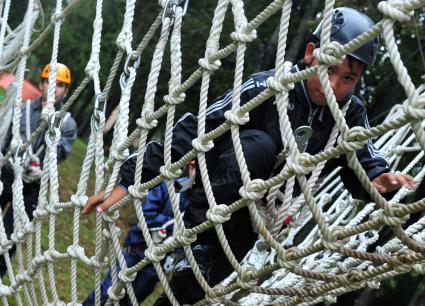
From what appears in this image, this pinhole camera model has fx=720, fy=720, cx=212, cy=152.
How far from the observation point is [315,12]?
6996 millimetres

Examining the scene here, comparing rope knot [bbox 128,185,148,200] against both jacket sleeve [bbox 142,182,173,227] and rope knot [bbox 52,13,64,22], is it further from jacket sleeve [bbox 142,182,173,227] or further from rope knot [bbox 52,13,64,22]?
jacket sleeve [bbox 142,182,173,227]

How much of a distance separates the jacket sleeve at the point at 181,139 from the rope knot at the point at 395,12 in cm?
58

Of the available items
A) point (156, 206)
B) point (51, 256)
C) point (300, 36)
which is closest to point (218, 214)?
point (51, 256)

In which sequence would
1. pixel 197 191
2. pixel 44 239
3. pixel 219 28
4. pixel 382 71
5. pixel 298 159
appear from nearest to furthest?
pixel 298 159
pixel 219 28
pixel 197 191
pixel 44 239
pixel 382 71

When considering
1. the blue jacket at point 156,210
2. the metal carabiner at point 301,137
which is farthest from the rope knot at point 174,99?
the blue jacket at point 156,210

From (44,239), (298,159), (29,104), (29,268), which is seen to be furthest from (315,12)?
(298,159)

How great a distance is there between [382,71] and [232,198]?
16.8ft

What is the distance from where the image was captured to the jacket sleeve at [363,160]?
1.97 m

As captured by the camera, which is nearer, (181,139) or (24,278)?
(181,139)

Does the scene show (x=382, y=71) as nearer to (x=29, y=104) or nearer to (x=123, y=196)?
(x=29, y=104)

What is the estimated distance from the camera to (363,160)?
78.5 inches

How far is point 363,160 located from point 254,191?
481 millimetres

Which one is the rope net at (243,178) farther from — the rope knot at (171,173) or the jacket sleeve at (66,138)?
the jacket sleeve at (66,138)

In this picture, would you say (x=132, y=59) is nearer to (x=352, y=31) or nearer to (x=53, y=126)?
(x=53, y=126)
